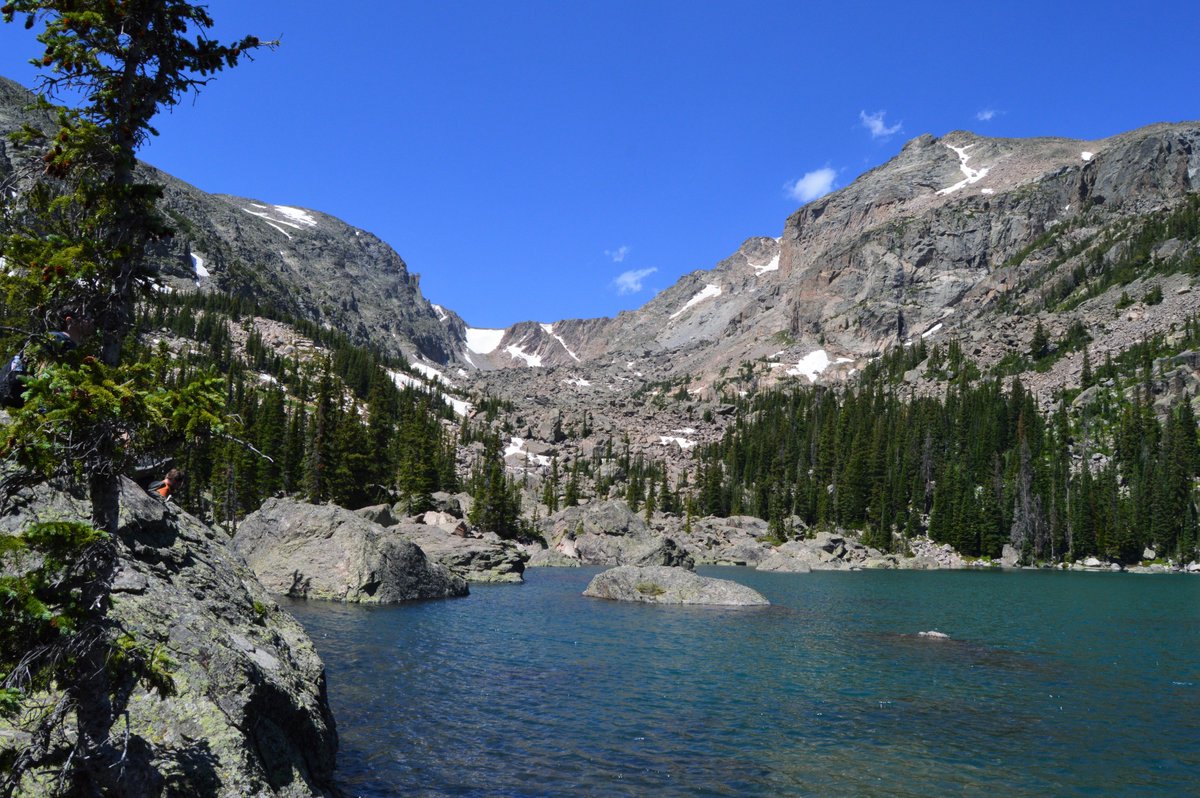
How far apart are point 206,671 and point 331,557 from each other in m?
27.9

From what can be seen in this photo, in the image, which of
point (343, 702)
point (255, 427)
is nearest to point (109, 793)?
point (343, 702)

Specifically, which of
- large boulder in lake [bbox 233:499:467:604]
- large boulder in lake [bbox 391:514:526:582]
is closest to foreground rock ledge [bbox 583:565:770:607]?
large boulder in lake [bbox 233:499:467:604]

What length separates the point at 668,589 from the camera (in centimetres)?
3975

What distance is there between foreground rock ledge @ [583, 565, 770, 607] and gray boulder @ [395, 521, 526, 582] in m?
12.0

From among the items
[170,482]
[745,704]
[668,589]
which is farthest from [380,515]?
[170,482]

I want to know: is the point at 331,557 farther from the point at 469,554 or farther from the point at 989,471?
the point at 989,471

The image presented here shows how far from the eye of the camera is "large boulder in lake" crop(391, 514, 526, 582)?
50.3 meters

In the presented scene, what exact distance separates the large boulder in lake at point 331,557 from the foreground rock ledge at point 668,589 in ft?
31.4

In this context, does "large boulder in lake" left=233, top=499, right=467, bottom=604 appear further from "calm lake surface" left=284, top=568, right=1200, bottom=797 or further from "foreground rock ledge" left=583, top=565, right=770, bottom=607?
"foreground rock ledge" left=583, top=565, right=770, bottom=607

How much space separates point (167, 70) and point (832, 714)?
18336 mm

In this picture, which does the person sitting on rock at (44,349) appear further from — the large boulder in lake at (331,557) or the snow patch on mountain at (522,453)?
the snow patch on mountain at (522,453)

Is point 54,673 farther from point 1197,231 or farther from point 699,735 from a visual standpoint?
point 1197,231

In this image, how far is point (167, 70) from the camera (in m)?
7.84

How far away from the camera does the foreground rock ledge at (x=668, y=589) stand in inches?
1545
